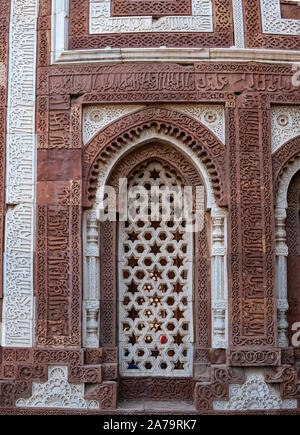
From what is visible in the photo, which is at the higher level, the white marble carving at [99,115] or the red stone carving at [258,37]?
the red stone carving at [258,37]

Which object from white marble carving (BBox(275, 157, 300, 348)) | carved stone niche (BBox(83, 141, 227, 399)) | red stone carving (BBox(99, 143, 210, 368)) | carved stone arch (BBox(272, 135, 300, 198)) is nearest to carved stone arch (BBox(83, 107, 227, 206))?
carved stone niche (BBox(83, 141, 227, 399))

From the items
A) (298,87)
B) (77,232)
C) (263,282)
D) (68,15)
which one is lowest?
(263,282)

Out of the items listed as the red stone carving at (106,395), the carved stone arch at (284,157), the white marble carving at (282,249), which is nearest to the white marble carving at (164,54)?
the carved stone arch at (284,157)

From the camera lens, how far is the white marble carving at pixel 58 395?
6891 mm

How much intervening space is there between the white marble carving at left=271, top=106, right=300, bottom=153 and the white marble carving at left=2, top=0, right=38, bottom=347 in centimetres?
300

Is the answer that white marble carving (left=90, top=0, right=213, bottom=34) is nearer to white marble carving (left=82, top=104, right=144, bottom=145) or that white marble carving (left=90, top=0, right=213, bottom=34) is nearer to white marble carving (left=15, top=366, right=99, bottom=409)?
white marble carving (left=82, top=104, right=144, bottom=145)

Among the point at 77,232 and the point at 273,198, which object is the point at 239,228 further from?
the point at 77,232

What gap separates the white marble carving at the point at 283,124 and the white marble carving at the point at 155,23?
53.8 inches

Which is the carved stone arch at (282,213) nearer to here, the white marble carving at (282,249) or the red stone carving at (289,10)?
the white marble carving at (282,249)

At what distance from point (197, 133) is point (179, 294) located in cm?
202

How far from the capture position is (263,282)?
23.2ft

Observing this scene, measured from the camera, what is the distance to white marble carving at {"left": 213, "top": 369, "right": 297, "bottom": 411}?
A: 686 centimetres

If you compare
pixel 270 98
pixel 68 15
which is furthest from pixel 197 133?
pixel 68 15

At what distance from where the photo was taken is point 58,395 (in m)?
6.90
